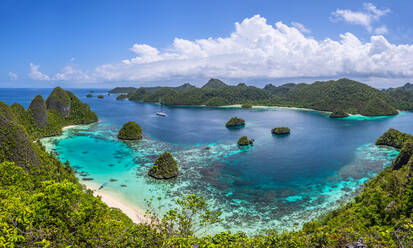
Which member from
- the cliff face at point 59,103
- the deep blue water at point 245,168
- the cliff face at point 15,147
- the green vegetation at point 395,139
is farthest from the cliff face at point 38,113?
the green vegetation at point 395,139

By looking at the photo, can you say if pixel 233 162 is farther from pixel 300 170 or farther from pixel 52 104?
pixel 52 104

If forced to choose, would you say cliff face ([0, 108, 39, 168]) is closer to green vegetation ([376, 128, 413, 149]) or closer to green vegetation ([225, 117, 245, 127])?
green vegetation ([225, 117, 245, 127])

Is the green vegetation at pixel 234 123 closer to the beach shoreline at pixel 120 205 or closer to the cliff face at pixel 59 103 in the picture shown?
the cliff face at pixel 59 103

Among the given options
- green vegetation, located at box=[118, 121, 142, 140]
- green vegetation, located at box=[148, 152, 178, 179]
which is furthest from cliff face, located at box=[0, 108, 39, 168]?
green vegetation, located at box=[118, 121, 142, 140]

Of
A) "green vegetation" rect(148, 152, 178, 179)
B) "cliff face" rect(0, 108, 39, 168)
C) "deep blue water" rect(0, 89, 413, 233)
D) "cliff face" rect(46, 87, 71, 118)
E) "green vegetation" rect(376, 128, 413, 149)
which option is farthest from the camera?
"cliff face" rect(46, 87, 71, 118)

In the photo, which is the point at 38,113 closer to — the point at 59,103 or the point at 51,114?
the point at 51,114

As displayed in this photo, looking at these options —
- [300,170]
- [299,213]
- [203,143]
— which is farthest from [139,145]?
[299,213]

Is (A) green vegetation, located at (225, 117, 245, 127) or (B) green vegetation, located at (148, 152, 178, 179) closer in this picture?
(B) green vegetation, located at (148, 152, 178, 179)
